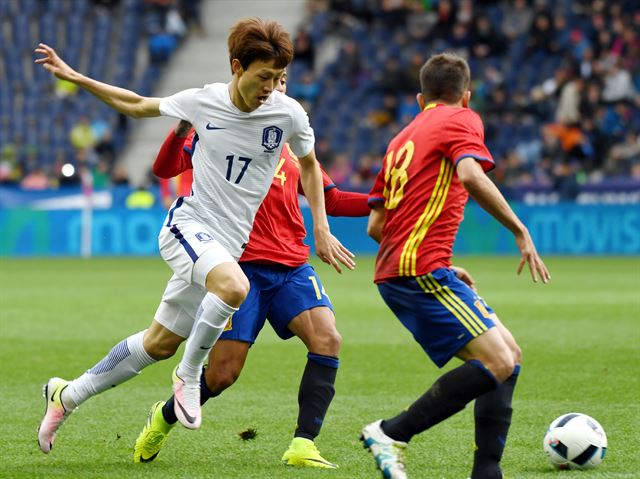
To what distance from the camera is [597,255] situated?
23.8m

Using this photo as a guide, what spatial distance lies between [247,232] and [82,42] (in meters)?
27.6

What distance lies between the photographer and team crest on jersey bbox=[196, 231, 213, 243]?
6059 mm

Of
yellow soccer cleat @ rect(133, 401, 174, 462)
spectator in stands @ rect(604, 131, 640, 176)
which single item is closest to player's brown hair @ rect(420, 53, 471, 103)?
yellow soccer cleat @ rect(133, 401, 174, 462)

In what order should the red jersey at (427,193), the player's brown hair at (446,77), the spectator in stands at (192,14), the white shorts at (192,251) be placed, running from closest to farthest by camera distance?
the red jersey at (427,193), the player's brown hair at (446,77), the white shorts at (192,251), the spectator in stands at (192,14)

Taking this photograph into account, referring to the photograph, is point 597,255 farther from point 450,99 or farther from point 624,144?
point 450,99

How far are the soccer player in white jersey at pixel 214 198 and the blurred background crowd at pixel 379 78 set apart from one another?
1848cm

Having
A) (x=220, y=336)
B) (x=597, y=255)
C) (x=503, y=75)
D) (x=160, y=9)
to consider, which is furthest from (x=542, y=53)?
(x=220, y=336)

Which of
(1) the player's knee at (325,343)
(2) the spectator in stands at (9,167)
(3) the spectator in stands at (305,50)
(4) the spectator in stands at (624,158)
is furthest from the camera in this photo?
(3) the spectator in stands at (305,50)

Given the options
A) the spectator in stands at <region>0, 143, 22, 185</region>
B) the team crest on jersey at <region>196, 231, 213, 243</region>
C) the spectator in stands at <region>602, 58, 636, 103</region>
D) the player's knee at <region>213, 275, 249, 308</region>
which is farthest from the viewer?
the spectator in stands at <region>0, 143, 22, 185</region>

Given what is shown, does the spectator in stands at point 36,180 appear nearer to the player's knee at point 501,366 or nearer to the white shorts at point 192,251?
the white shorts at point 192,251

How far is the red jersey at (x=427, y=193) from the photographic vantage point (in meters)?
5.41

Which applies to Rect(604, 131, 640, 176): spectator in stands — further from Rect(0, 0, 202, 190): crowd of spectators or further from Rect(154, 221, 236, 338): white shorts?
Rect(154, 221, 236, 338): white shorts

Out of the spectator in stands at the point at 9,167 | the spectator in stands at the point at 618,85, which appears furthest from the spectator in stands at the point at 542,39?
the spectator in stands at the point at 9,167

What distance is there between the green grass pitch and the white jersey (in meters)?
1.21
